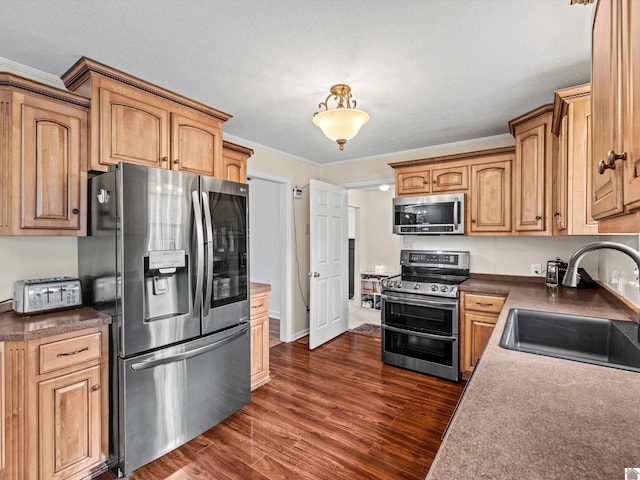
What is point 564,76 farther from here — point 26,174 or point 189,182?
point 26,174

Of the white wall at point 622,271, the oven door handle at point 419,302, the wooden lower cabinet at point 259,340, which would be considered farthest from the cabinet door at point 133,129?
the white wall at point 622,271

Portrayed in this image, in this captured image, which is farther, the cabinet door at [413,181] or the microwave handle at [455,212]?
the cabinet door at [413,181]

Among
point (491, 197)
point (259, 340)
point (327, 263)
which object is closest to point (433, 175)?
point (491, 197)

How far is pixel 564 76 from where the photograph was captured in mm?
2129

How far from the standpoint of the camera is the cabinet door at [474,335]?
113 inches

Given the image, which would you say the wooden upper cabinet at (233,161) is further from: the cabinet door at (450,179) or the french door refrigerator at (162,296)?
the cabinet door at (450,179)

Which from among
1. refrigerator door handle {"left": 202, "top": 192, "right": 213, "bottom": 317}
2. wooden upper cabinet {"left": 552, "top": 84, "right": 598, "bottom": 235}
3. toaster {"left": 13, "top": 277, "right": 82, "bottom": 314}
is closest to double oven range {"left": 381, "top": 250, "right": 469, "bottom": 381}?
wooden upper cabinet {"left": 552, "top": 84, "right": 598, "bottom": 235}

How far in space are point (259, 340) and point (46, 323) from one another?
154 centimetres

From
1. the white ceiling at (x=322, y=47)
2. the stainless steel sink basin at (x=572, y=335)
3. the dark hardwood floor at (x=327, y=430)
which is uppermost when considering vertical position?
the white ceiling at (x=322, y=47)

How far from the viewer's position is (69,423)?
1.74 m

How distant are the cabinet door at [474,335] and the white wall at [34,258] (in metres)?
3.21

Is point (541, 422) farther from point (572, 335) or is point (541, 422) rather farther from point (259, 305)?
point (259, 305)

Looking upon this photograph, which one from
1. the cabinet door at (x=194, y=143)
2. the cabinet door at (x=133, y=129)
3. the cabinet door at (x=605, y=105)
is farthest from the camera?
the cabinet door at (x=194, y=143)

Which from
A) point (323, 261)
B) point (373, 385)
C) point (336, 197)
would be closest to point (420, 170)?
point (336, 197)
